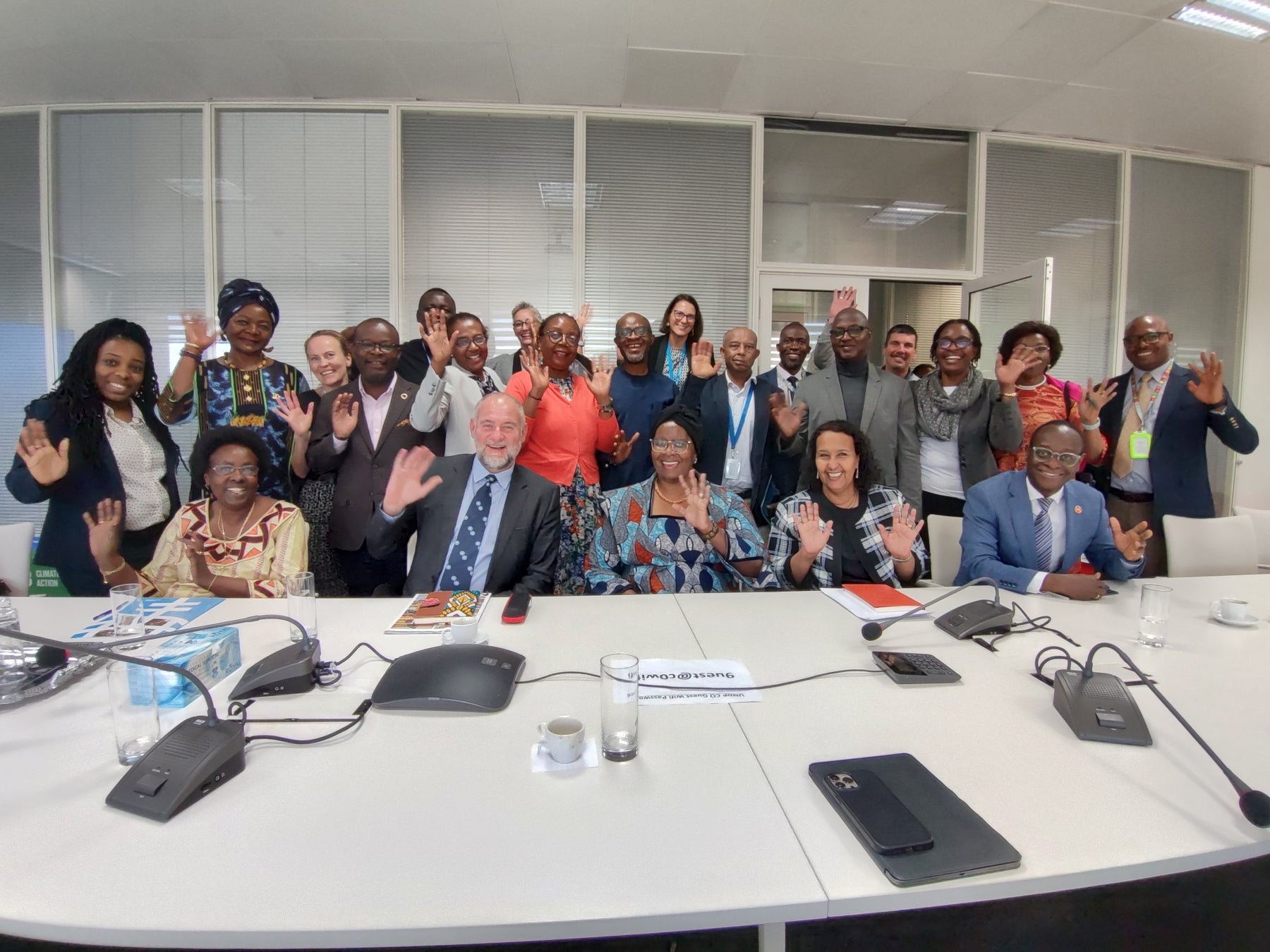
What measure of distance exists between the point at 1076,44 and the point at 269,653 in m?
5.02

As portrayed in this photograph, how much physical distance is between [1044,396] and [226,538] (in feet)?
12.5

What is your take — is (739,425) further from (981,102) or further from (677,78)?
(981,102)

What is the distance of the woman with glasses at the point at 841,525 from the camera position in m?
2.10

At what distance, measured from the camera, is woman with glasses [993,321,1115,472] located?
3.01 metres

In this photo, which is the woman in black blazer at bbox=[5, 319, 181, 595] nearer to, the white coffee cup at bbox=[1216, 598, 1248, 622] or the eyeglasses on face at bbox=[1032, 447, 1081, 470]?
the eyeglasses on face at bbox=[1032, 447, 1081, 470]

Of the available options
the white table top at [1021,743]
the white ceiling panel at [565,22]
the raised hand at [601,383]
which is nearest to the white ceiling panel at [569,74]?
the white ceiling panel at [565,22]

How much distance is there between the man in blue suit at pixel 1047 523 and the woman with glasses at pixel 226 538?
239 centimetres

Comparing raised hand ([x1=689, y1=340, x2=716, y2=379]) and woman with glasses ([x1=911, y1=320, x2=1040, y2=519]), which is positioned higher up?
raised hand ([x1=689, y1=340, x2=716, y2=379])

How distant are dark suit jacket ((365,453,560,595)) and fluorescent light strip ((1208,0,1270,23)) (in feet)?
14.5

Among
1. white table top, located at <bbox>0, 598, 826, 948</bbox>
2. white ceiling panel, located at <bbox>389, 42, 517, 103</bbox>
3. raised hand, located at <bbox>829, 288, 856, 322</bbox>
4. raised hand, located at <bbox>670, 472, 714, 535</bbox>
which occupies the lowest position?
white table top, located at <bbox>0, 598, 826, 948</bbox>

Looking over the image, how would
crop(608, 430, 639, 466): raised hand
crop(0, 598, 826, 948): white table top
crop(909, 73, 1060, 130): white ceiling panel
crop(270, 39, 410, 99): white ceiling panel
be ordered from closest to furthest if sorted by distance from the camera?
crop(0, 598, 826, 948): white table top, crop(608, 430, 639, 466): raised hand, crop(270, 39, 410, 99): white ceiling panel, crop(909, 73, 1060, 130): white ceiling panel

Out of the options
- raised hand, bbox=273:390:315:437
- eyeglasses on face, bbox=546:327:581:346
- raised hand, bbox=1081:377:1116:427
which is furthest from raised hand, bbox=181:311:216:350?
raised hand, bbox=1081:377:1116:427

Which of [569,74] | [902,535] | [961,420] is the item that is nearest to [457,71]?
[569,74]

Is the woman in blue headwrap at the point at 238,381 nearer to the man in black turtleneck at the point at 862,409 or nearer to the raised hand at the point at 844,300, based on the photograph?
the man in black turtleneck at the point at 862,409
